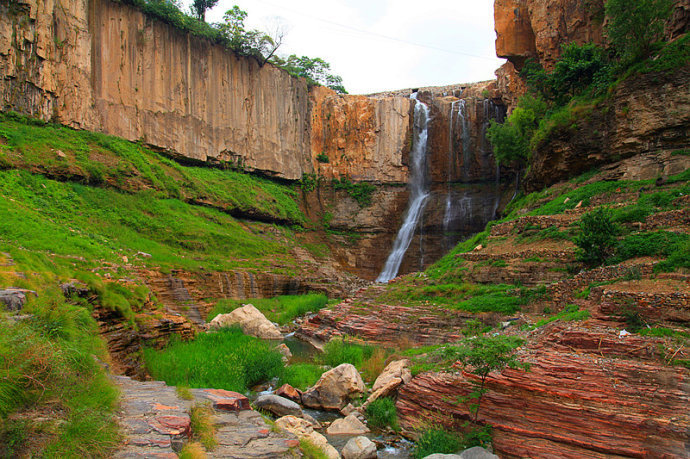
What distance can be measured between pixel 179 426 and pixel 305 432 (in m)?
3.73

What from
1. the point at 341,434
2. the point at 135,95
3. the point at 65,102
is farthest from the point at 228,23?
the point at 341,434

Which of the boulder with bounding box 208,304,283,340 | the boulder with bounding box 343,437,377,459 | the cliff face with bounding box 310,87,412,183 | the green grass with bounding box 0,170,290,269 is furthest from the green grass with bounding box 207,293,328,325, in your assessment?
the cliff face with bounding box 310,87,412,183

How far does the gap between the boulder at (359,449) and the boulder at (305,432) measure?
0.31 meters

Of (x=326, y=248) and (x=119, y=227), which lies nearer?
(x=119, y=227)

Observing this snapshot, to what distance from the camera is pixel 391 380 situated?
10.9 metres

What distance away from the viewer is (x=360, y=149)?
49375mm

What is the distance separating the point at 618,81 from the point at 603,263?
49.4 feet

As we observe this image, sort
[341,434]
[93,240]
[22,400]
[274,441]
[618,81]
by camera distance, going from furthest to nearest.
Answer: [618,81] < [93,240] < [341,434] < [274,441] < [22,400]

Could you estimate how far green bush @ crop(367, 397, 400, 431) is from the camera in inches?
392

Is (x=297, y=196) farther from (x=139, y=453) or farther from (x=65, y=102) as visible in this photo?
(x=139, y=453)

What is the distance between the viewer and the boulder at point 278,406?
10203mm

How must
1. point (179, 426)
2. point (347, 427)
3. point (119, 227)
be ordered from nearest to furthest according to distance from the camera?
point (179, 426)
point (347, 427)
point (119, 227)

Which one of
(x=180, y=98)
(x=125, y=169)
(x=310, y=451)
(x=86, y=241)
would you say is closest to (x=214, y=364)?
(x=310, y=451)

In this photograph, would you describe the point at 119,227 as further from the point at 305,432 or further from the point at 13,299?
the point at 305,432
